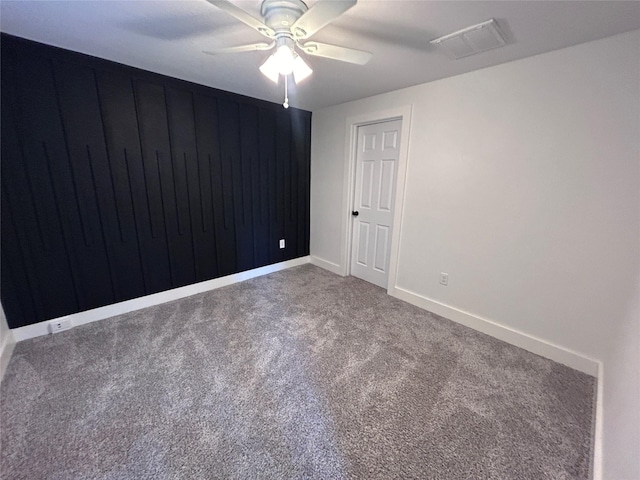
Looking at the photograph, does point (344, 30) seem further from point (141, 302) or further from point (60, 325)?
point (60, 325)

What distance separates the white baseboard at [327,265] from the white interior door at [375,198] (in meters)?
0.27

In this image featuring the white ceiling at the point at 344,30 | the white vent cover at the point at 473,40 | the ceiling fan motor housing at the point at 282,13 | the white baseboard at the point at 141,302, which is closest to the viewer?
the ceiling fan motor housing at the point at 282,13

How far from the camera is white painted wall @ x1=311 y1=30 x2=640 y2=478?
1.64 metres

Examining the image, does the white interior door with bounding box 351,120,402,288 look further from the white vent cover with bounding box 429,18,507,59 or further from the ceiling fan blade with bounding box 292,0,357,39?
the ceiling fan blade with bounding box 292,0,357,39

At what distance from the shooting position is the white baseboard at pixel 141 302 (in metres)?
2.15

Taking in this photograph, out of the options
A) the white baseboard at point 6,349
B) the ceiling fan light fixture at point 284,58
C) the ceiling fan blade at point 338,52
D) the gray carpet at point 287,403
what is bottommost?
the gray carpet at point 287,403

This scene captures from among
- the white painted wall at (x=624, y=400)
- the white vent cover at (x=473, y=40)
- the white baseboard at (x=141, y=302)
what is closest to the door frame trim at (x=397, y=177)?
the white vent cover at (x=473, y=40)

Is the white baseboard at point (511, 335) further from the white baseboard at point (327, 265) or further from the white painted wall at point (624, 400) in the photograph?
the white baseboard at point (327, 265)

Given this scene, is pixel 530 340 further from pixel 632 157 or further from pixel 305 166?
pixel 305 166

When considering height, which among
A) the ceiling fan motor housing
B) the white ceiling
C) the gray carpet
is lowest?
the gray carpet

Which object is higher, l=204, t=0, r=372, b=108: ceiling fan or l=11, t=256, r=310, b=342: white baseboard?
l=204, t=0, r=372, b=108: ceiling fan

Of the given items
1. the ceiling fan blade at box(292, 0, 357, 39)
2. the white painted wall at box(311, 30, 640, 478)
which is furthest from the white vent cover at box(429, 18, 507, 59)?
the ceiling fan blade at box(292, 0, 357, 39)

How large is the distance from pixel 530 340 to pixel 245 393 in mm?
2231

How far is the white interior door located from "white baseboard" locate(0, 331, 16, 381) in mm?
3263
